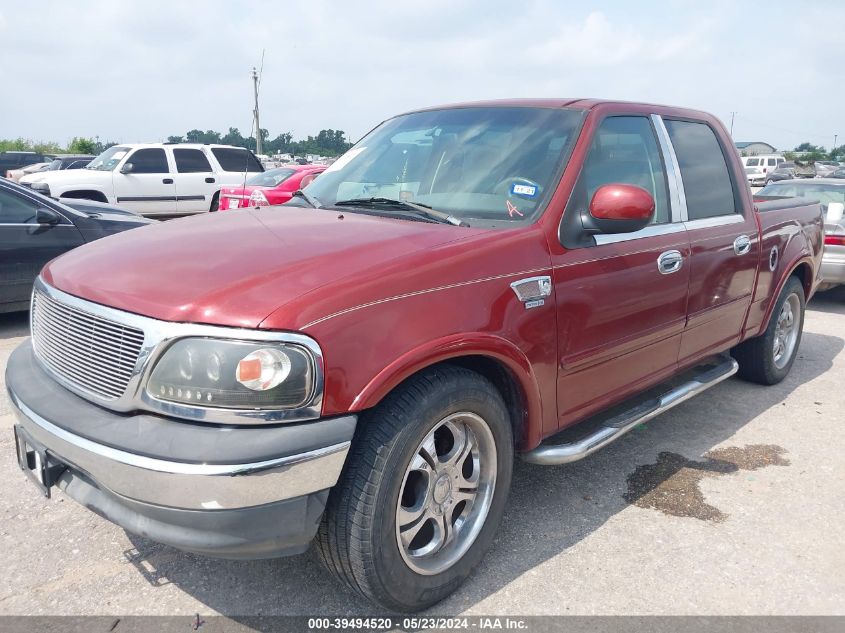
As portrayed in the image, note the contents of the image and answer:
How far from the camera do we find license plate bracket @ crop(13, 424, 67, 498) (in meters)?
2.40

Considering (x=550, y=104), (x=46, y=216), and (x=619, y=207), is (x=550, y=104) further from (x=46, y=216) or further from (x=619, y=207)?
(x=46, y=216)

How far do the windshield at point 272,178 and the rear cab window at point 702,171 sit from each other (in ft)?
34.8

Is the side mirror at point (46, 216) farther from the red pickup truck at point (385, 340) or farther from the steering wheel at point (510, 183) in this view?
the steering wheel at point (510, 183)

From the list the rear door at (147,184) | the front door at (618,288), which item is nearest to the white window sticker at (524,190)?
the front door at (618,288)

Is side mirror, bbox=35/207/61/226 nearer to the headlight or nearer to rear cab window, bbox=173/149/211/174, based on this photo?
the headlight

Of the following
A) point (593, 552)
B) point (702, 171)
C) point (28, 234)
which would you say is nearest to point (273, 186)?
point (28, 234)

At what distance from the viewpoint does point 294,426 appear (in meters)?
2.12

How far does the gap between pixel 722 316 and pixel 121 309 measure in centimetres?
335

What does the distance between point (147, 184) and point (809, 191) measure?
12.1m

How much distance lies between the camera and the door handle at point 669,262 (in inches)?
136

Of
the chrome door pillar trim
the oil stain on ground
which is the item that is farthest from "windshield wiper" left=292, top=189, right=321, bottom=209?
the oil stain on ground

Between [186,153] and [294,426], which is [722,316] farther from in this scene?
[186,153]

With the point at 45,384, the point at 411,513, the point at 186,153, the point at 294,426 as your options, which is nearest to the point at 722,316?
the point at 411,513

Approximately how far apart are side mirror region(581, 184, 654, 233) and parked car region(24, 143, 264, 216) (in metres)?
11.9
